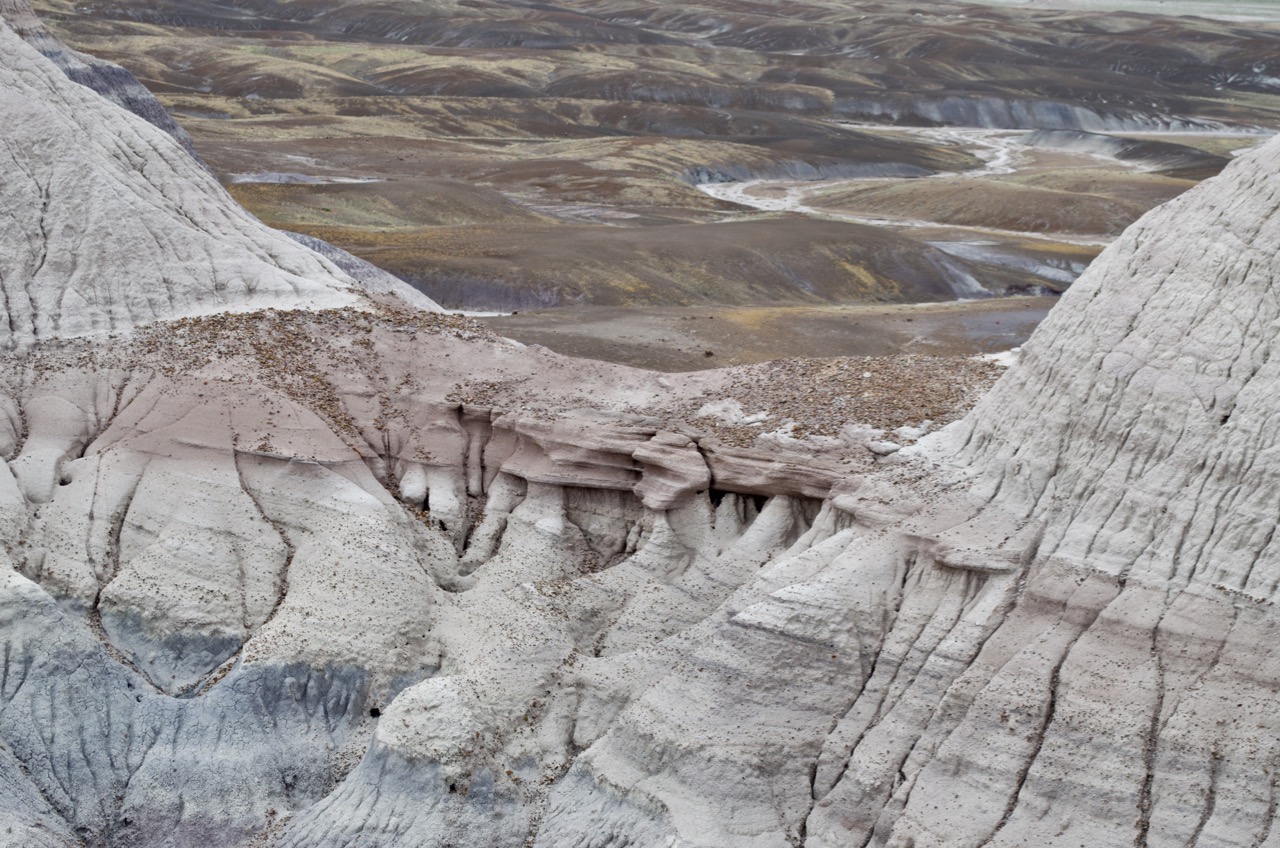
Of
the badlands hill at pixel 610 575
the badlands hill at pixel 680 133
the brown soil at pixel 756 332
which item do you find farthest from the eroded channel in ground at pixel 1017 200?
the badlands hill at pixel 610 575

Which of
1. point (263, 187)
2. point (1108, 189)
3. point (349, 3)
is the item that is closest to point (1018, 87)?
point (1108, 189)

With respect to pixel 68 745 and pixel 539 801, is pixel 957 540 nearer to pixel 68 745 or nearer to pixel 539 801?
pixel 539 801

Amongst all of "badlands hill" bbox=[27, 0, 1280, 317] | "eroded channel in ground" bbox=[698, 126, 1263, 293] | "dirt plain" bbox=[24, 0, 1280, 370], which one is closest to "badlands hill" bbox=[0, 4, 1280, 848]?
"dirt plain" bbox=[24, 0, 1280, 370]

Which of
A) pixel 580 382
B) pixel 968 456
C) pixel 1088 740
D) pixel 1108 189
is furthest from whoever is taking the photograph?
pixel 1108 189

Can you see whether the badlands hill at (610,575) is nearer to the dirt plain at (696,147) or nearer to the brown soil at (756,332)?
the brown soil at (756,332)

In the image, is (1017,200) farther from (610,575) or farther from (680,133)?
(610,575)

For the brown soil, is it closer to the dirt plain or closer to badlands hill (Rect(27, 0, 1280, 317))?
the dirt plain

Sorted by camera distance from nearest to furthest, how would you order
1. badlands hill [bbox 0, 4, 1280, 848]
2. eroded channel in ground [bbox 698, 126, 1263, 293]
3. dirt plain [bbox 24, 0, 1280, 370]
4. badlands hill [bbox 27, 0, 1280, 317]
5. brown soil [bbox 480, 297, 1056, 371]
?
badlands hill [bbox 0, 4, 1280, 848] < brown soil [bbox 480, 297, 1056, 371] < dirt plain [bbox 24, 0, 1280, 370] < badlands hill [bbox 27, 0, 1280, 317] < eroded channel in ground [bbox 698, 126, 1263, 293]

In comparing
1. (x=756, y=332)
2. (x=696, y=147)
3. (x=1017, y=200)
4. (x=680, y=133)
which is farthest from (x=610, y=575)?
(x=680, y=133)
